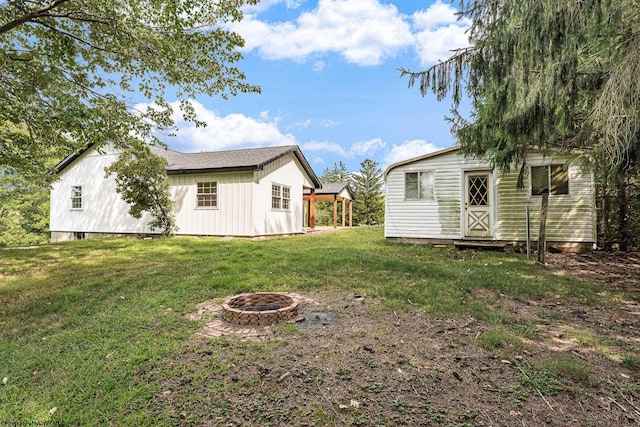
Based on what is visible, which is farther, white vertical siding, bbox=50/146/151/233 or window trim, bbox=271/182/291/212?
white vertical siding, bbox=50/146/151/233

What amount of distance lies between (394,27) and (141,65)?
6140 mm

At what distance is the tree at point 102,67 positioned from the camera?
5.84 m

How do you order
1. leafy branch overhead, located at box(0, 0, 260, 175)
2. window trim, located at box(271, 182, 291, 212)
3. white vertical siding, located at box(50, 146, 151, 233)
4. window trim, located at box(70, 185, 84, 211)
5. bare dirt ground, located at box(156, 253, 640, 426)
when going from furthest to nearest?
window trim, located at box(70, 185, 84, 211), white vertical siding, located at box(50, 146, 151, 233), window trim, located at box(271, 182, 291, 212), leafy branch overhead, located at box(0, 0, 260, 175), bare dirt ground, located at box(156, 253, 640, 426)

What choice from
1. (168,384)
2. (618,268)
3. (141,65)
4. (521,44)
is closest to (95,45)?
(141,65)

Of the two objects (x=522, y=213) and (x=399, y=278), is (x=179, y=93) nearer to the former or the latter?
(x=399, y=278)

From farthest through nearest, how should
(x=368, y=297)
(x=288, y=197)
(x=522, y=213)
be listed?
Result: (x=288, y=197) → (x=522, y=213) → (x=368, y=297)

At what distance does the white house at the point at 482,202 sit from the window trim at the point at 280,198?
4761 millimetres

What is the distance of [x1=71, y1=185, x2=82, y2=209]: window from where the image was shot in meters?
15.1

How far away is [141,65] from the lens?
7199mm

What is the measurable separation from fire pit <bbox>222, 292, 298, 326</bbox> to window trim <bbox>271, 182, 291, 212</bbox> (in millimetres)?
9379

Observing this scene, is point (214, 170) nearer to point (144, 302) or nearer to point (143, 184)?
point (143, 184)

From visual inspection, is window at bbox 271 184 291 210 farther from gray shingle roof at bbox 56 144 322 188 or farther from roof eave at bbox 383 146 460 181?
roof eave at bbox 383 146 460 181

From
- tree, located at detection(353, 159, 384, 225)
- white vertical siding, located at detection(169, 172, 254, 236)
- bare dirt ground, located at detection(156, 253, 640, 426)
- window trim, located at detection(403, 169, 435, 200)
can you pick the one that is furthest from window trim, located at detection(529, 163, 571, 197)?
tree, located at detection(353, 159, 384, 225)

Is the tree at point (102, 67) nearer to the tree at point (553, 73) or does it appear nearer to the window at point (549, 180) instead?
the tree at point (553, 73)
